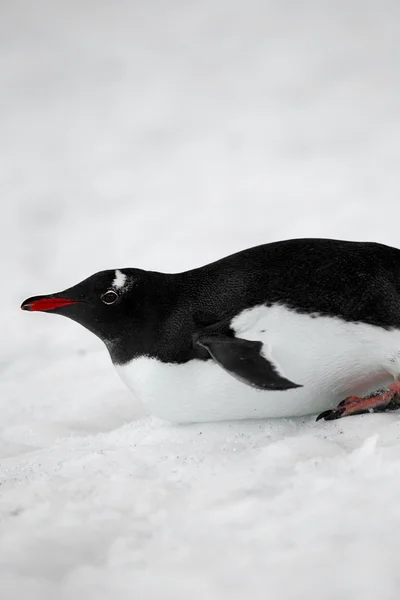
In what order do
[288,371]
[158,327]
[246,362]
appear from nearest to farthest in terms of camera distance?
[246,362], [288,371], [158,327]

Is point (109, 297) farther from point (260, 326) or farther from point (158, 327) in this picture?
point (260, 326)

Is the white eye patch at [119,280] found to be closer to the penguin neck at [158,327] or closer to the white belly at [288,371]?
the penguin neck at [158,327]

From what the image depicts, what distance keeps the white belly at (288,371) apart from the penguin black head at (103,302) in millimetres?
116

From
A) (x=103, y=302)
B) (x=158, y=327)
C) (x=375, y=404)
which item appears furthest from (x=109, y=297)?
(x=375, y=404)

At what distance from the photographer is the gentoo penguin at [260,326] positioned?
1.58m

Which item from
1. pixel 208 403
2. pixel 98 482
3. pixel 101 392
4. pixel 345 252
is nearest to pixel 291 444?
pixel 208 403

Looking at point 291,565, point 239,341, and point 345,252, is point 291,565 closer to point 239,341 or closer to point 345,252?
point 239,341

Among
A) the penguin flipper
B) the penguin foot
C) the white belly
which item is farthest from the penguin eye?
the penguin foot

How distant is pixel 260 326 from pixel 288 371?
4.7 inches

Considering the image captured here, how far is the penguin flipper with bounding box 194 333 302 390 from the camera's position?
142 cm

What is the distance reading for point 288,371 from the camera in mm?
1580

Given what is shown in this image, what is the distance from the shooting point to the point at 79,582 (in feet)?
3.36

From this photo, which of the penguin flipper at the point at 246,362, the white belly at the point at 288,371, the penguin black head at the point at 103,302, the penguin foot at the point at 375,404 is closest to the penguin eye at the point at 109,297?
the penguin black head at the point at 103,302

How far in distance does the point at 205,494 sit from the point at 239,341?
1.17 feet
